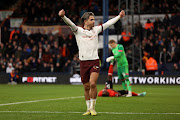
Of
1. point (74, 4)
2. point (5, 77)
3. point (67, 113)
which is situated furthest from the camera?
point (74, 4)

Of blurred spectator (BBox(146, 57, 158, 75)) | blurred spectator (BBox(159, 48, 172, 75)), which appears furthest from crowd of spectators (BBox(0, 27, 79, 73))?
blurred spectator (BBox(159, 48, 172, 75))

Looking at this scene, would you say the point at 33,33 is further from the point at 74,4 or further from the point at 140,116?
the point at 140,116

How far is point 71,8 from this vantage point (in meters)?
35.3

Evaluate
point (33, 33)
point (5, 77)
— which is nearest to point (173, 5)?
point (33, 33)

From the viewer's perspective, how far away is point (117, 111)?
1065cm

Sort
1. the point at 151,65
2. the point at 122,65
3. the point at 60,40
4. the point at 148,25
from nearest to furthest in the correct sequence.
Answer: the point at 122,65
the point at 151,65
the point at 148,25
the point at 60,40

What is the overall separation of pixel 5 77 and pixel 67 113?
65.1 feet

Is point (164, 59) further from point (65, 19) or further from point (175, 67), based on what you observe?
point (65, 19)

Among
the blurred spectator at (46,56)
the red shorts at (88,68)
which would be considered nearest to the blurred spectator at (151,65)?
the blurred spectator at (46,56)

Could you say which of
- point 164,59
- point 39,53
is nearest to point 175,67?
point 164,59

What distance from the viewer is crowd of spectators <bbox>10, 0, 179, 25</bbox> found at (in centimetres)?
3259

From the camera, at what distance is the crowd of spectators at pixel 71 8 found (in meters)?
32.6

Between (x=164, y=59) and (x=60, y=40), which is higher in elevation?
(x=60, y=40)

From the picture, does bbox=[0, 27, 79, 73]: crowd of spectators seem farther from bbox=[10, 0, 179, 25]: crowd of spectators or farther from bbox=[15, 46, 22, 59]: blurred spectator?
bbox=[10, 0, 179, 25]: crowd of spectators
